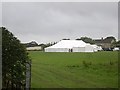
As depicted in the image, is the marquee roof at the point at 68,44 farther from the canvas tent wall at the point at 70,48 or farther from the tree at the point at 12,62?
the tree at the point at 12,62

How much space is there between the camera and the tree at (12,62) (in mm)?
10008

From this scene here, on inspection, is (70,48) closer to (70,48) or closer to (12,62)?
(70,48)

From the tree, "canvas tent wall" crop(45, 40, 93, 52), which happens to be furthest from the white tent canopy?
the tree

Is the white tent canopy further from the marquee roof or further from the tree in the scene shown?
the tree

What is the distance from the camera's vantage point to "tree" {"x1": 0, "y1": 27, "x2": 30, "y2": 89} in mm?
10008

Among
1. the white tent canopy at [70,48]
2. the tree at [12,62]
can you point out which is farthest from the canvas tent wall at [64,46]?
the tree at [12,62]

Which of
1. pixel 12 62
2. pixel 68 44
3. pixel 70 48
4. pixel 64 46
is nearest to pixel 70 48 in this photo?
pixel 70 48

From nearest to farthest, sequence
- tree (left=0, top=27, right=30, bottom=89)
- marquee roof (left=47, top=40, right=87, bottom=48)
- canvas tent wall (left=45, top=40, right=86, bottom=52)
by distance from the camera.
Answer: tree (left=0, top=27, right=30, bottom=89), canvas tent wall (left=45, top=40, right=86, bottom=52), marquee roof (left=47, top=40, right=87, bottom=48)

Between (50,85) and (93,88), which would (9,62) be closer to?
(50,85)

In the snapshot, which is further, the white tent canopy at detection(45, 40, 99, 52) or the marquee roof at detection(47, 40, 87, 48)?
the marquee roof at detection(47, 40, 87, 48)

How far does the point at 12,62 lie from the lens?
33.0ft

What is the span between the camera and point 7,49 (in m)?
10.2

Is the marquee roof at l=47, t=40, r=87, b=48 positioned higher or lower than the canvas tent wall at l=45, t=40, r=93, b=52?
higher

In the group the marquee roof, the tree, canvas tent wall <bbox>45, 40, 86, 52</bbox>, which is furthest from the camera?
the marquee roof
